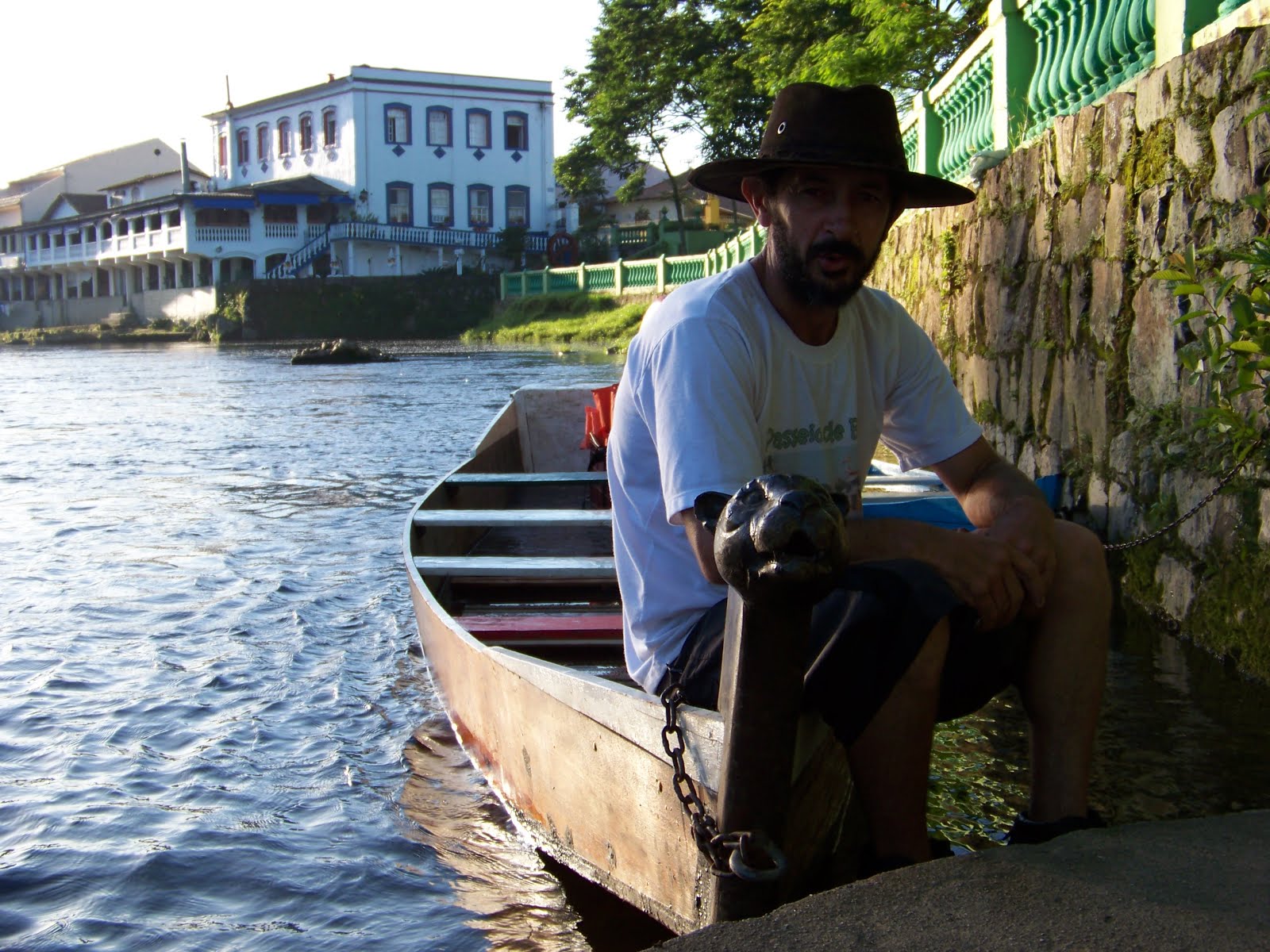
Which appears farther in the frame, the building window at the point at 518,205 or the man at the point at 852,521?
the building window at the point at 518,205

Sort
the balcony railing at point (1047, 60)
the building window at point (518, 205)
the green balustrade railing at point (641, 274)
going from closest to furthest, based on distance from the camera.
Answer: the balcony railing at point (1047, 60) → the green balustrade railing at point (641, 274) → the building window at point (518, 205)

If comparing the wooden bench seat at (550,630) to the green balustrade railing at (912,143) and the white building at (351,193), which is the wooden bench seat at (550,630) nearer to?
the green balustrade railing at (912,143)

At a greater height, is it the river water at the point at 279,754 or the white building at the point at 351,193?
the white building at the point at 351,193

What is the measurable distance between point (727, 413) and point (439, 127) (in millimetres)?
47511

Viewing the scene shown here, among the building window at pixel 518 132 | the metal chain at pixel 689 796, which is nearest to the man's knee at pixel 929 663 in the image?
the metal chain at pixel 689 796

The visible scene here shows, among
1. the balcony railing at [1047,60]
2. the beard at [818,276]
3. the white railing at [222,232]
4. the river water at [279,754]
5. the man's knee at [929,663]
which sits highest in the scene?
the white railing at [222,232]

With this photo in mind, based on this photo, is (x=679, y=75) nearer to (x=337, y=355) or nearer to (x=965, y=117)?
(x=337, y=355)

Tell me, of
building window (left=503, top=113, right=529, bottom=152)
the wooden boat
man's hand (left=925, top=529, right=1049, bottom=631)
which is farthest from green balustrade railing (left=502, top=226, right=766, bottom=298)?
man's hand (left=925, top=529, right=1049, bottom=631)

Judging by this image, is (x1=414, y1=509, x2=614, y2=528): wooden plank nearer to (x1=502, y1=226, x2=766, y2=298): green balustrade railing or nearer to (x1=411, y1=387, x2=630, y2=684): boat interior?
(x1=411, y1=387, x2=630, y2=684): boat interior

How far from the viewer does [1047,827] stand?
2430 millimetres

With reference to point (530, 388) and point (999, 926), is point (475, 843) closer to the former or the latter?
point (999, 926)

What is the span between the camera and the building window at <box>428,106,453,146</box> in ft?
155

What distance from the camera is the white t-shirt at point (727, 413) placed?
91.0 inches

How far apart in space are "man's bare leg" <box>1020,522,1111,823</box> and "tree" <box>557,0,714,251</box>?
36.1 metres
